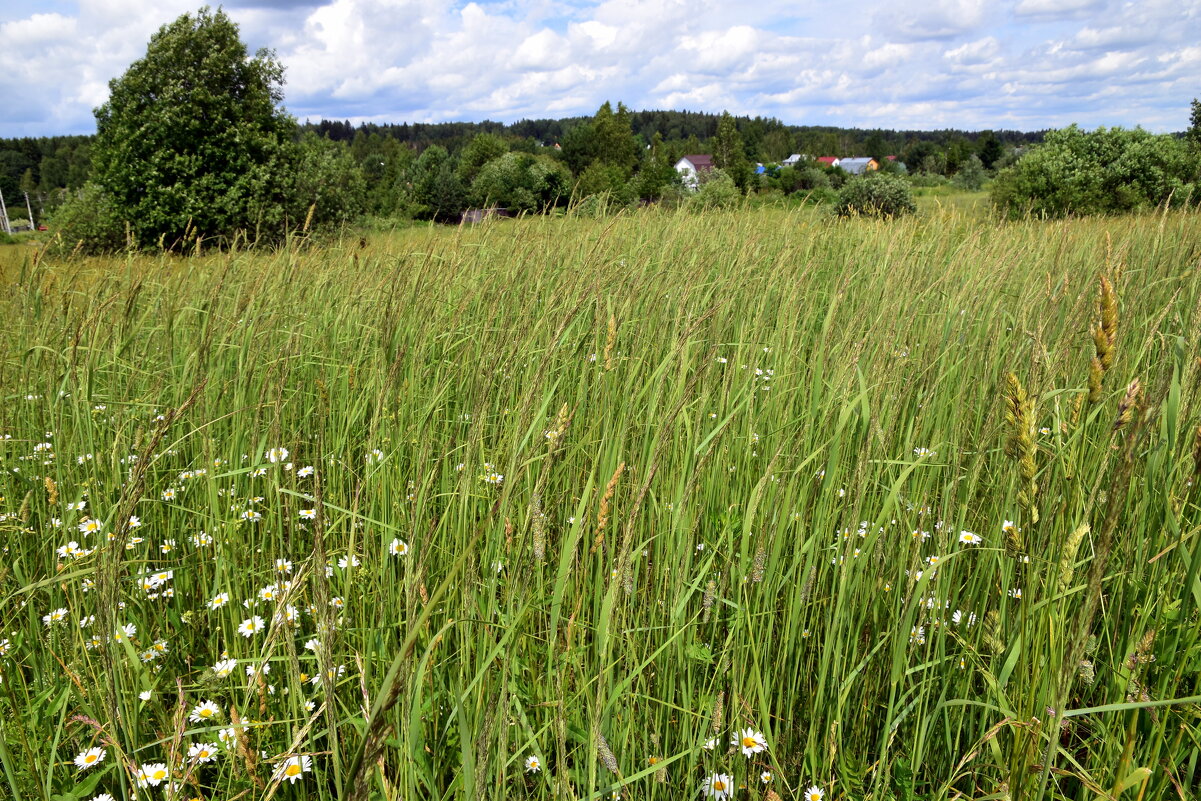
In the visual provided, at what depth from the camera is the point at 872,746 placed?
1334 mm

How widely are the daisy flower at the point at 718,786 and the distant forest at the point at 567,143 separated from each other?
2484 inches

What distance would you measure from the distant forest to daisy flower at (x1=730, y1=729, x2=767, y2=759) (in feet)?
207

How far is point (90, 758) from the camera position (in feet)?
4.10

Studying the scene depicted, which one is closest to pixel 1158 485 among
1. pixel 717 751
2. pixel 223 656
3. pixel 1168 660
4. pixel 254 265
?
pixel 1168 660

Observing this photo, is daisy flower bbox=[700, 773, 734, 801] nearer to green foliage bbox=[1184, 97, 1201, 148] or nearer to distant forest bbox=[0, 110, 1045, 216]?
green foliage bbox=[1184, 97, 1201, 148]

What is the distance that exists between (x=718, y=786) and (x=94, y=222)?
19.8 meters

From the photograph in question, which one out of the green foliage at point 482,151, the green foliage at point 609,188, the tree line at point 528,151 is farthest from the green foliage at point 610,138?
the green foliage at point 609,188

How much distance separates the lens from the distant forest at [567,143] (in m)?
78.9

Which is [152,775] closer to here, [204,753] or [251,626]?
[204,753]

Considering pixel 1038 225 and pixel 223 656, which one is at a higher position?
pixel 1038 225

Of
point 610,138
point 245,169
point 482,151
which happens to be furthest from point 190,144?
point 610,138

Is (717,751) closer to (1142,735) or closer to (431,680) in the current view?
(431,680)

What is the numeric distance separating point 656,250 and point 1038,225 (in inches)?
152

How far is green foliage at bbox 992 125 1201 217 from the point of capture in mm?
15852
